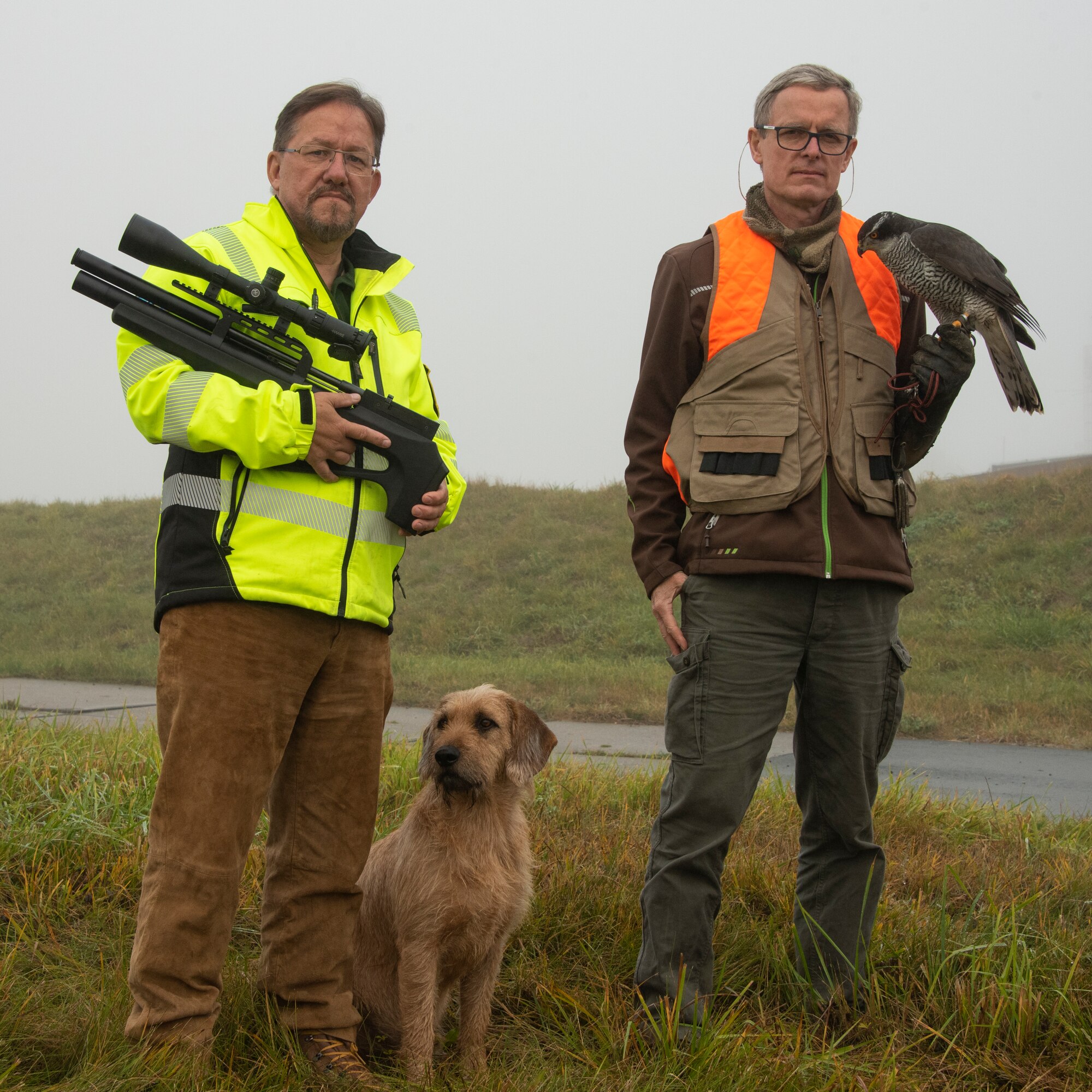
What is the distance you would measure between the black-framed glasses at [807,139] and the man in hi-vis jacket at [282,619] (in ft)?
4.20

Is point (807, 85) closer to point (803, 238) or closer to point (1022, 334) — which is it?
point (803, 238)

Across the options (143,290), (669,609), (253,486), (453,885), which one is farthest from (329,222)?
(453,885)

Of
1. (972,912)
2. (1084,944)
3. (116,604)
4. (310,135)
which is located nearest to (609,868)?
(972,912)

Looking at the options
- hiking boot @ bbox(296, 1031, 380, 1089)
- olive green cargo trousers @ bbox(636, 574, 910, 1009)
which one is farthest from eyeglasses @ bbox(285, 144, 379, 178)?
hiking boot @ bbox(296, 1031, 380, 1089)

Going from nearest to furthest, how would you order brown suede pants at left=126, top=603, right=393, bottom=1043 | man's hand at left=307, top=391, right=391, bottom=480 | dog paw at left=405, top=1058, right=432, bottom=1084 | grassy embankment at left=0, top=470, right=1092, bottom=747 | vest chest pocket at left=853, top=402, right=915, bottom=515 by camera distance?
brown suede pants at left=126, top=603, right=393, bottom=1043
man's hand at left=307, top=391, right=391, bottom=480
dog paw at left=405, top=1058, right=432, bottom=1084
vest chest pocket at left=853, top=402, right=915, bottom=515
grassy embankment at left=0, top=470, right=1092, bottom=747

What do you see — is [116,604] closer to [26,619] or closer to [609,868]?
[26,619]

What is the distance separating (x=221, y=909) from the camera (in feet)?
9.28

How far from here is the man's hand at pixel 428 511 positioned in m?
3.09

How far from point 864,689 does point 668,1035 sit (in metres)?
1.18

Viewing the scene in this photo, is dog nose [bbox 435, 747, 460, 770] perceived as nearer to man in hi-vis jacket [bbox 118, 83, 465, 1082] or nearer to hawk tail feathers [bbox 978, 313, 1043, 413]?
man in hi-vis jacket [bbox 118, 83, 465, 1082]

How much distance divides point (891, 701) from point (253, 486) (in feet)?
6.85

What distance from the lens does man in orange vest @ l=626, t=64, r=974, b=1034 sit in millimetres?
3193

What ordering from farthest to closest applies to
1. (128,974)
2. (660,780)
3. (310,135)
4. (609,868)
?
1. (660,780)
2. (609,868)
3. (310,135)
4. (128,974)

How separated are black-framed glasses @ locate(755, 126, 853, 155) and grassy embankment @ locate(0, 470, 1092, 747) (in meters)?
7.06
